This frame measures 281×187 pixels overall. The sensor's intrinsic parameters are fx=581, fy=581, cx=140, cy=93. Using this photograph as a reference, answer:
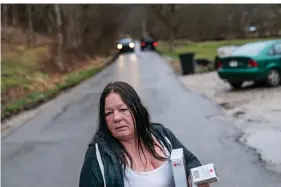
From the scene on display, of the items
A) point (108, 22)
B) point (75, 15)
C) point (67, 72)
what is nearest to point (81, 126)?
point (67, 72)

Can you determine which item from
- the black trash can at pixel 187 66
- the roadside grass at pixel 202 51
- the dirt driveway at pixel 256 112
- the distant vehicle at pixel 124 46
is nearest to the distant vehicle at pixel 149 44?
the roadside grass at pixel 202 51

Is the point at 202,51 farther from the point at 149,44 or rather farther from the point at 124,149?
the point at 124,149

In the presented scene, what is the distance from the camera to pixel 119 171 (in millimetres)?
2771

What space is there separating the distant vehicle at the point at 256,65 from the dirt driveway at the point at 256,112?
38 cm

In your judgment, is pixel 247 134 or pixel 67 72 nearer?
pixel 247 134

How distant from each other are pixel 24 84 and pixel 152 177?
66.4ft

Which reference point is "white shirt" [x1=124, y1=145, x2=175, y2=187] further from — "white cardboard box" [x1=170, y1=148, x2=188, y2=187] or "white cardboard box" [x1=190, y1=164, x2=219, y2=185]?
"white cardboard box" [x1=190, y1=164, x2=219, y2=185]

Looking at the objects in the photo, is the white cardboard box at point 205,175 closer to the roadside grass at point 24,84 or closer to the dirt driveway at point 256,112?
the dirt driveway at point 256,112

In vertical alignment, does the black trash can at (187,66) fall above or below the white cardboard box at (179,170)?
below

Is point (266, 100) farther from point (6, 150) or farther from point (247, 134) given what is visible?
point (6, 150)

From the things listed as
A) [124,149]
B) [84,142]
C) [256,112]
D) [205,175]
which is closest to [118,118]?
[124,149]

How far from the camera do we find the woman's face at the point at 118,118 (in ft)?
9.53

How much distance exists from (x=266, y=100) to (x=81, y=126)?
4653mm

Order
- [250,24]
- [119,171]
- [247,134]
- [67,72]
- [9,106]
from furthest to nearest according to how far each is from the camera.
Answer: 1. [250,24]
2. [67,72]
3. [9,106]
4. [247,134]
5. [119,171]
